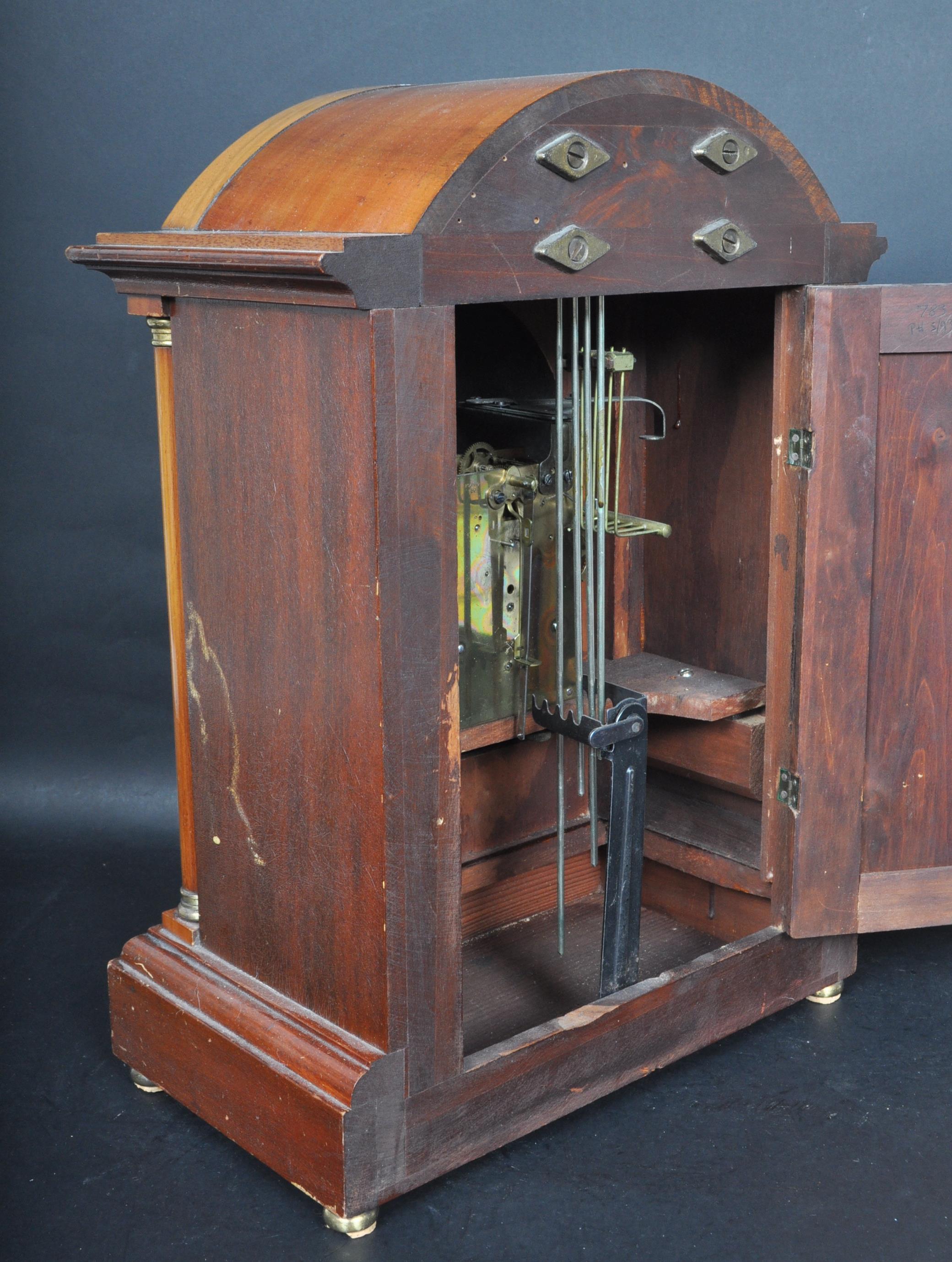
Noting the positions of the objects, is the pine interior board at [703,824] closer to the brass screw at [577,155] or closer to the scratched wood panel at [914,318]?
the scratched wood panel at [914,318]

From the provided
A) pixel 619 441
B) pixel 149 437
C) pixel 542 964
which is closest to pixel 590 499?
pixel 619 441

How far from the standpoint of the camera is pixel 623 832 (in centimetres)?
238

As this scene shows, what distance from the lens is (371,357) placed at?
6.13 ft

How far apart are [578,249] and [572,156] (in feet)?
0.36

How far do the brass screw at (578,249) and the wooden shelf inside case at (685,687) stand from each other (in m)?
0.66

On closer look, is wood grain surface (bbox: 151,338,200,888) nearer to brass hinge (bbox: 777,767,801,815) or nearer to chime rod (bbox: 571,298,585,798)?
chime rod (bbox: 571,298,585,798)

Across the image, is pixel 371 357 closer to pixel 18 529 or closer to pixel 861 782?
pixel 861 782

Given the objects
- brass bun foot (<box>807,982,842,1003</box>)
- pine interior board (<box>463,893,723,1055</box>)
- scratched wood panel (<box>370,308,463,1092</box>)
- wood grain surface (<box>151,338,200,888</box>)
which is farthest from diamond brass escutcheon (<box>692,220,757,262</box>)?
brass bun foot (<box>807,982,842,1003</box>)

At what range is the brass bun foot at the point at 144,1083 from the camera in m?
2.42

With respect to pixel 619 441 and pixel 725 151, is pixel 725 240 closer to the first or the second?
pixel 725 151

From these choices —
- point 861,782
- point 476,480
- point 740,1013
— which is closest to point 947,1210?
point 740,1013

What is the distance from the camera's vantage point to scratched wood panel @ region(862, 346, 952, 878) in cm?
241

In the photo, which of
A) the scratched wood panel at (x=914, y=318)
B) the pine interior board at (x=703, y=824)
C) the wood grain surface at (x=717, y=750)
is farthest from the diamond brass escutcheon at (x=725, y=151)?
the pine interior board at (x=703, y=824)

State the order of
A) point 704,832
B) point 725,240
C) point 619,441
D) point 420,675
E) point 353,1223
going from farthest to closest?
point 704,832 < point 619,441 < point 725,240 < point 353,1223 < point 420,675
